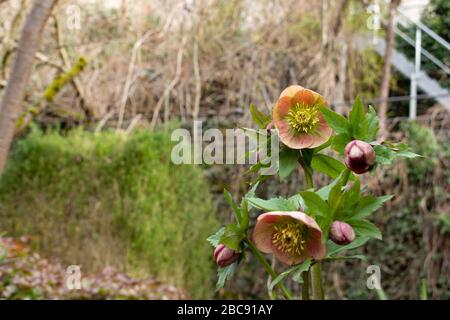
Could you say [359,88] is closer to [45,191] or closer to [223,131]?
[223,131]

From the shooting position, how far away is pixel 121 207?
17.7 ft

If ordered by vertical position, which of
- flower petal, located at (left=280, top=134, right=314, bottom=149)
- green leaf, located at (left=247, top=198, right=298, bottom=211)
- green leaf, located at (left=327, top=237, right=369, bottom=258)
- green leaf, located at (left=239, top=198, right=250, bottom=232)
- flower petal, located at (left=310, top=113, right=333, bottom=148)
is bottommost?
green leaf, located at (left=327, top=237, right=369, bottom=258)

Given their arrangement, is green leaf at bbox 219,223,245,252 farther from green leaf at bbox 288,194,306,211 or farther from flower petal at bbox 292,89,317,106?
flower petal at bbox 292,89,317,106

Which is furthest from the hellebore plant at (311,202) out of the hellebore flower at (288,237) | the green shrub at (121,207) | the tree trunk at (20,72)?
the green shrub at (121,207)

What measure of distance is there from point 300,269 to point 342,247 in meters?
0.06

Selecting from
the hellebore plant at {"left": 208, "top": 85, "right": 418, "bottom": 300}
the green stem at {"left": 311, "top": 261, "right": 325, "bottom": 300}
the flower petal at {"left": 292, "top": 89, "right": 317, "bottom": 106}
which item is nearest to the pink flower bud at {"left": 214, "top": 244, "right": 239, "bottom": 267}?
the hellebore plant at {"left": 208, "top": 85, "right": 418, "bottom": 300}

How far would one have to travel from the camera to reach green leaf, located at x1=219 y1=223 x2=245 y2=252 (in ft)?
2.63

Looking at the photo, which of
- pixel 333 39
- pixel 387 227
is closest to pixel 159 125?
pixel 333 39

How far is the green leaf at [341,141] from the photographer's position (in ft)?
2.68

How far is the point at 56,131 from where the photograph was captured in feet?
20.1

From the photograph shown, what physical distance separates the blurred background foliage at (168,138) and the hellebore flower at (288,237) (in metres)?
4.26

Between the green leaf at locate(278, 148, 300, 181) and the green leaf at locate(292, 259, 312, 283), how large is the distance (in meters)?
0.11
